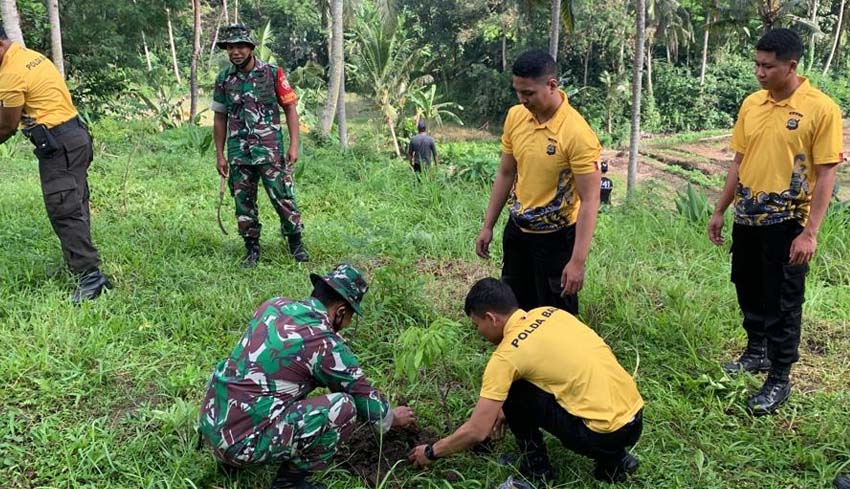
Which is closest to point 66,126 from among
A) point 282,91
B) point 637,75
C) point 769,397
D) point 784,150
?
point 282,91

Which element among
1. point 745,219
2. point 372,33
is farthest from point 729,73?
point 745,219

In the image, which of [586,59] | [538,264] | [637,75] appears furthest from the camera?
[586,59]

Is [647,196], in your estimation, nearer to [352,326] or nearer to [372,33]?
[352,326]

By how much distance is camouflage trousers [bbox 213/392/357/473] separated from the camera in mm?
2352

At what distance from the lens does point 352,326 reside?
3850mm

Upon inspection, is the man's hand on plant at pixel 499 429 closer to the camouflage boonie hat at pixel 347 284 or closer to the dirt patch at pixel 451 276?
the camouflage boonie hat at pixel 347 284

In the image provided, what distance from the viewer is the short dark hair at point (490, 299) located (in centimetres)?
248

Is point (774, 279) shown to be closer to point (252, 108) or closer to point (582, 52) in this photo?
point (252, 108)

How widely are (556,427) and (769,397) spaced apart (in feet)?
4.32

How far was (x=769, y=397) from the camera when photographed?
3.10 m

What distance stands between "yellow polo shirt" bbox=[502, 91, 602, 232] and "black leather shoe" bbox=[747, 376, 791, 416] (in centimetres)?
122

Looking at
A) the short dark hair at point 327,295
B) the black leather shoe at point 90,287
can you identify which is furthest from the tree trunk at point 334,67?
the short dark hair at point 327,295

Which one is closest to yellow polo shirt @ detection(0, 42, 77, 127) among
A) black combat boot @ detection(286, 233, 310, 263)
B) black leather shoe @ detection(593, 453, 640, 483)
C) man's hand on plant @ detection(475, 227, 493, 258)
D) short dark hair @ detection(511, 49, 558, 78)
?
black combat boot @ detection(286, 233, 310, 263)

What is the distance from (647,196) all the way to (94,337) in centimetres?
522
